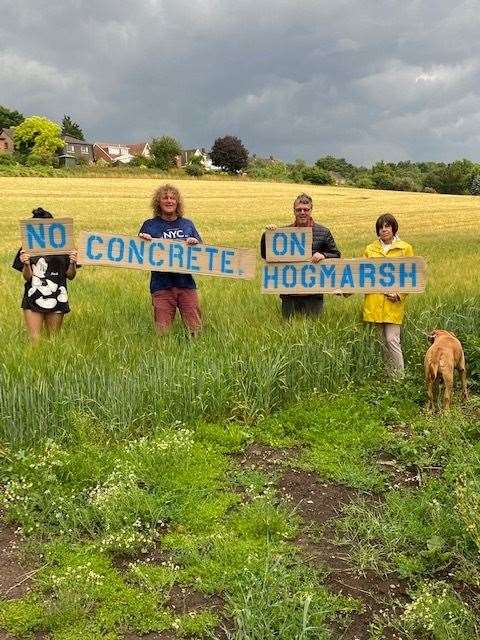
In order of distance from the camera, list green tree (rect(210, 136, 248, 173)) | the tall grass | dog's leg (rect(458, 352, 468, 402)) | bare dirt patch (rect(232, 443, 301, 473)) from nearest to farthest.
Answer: bare dirt patch (rect(232, 443, 301, 473)), the tall grass, dog's leg (rect(458, 352, 468, 402)), green tree (rect(210, 136, 248, 173))

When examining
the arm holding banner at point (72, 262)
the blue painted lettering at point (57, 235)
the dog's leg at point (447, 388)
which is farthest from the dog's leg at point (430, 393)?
the blue painted lettering at point (57, 235)

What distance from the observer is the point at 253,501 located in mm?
3820

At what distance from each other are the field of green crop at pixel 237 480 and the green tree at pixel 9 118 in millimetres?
103438

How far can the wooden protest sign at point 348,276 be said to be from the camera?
6004mm

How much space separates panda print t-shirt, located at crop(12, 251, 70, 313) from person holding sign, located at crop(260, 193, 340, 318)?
210 centimetres

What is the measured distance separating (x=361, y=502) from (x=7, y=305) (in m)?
5.72

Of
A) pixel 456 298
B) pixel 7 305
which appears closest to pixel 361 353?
pixel 456 298

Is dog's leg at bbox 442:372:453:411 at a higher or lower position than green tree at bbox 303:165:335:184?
lower

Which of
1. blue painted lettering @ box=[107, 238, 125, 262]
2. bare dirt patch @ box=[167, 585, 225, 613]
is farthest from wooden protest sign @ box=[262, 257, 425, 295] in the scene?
bare dirt patch @ box=[167, 585, 225, 613]

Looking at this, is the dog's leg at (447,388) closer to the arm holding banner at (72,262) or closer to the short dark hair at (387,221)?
the short dark hair at (387,221)

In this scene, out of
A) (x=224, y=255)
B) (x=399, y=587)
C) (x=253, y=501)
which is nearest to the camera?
(x=399, y=587)

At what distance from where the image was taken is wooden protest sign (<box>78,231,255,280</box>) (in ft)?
20.0

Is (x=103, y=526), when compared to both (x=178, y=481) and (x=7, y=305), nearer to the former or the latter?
(x=178, y=481)

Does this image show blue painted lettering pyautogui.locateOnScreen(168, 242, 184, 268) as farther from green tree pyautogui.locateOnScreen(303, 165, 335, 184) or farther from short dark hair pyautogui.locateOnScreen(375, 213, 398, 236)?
green tree pyautogui.locateOnScreen(303, 165, 335, 184)
